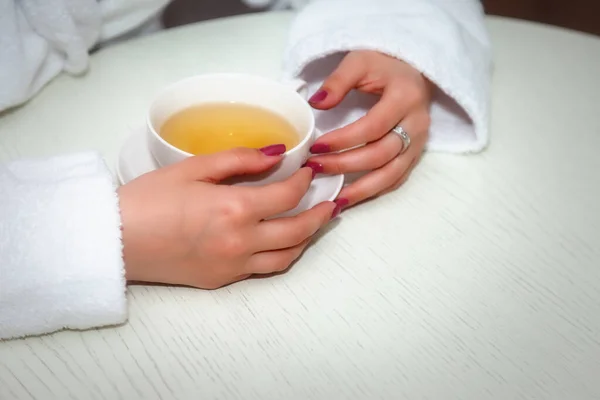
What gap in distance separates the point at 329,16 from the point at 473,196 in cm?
23

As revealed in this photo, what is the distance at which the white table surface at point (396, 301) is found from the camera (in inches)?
16.8

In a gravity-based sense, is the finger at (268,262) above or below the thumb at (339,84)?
below

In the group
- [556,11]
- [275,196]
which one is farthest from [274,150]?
[556,11]

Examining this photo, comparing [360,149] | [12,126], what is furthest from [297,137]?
[12,126]

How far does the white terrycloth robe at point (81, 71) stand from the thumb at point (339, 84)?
0.09 ft

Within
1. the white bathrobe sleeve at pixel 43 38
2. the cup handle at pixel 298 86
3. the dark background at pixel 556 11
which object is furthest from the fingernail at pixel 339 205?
the dark background at pixel 556 11

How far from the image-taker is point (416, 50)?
0.61 m

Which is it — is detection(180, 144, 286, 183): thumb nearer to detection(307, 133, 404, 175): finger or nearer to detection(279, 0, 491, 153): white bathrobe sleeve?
detection(307, 133, 404, 175): finger

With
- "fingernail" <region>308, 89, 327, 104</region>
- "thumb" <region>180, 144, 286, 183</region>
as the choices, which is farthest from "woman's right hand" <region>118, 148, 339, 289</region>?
"fingernail" <region>308, 89, 327, 104</region>

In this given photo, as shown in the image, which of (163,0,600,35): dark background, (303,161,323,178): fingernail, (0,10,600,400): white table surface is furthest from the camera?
(163,0,600,35): dark background

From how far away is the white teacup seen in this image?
1.62 feet

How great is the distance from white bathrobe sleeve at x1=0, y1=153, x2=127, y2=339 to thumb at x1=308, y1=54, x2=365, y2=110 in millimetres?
205

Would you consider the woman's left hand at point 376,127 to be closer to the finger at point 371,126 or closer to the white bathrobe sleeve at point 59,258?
the finger at point 371,126

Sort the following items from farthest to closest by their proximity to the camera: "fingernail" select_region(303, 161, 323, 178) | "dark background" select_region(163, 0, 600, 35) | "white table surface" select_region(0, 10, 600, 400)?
1. "dark background" select_region(163, 0, 600, 35)
2. "fingernail" select_region(303, 161, 323, 178)
3. "white table surface" select_region(0, 10, 600, 400)
